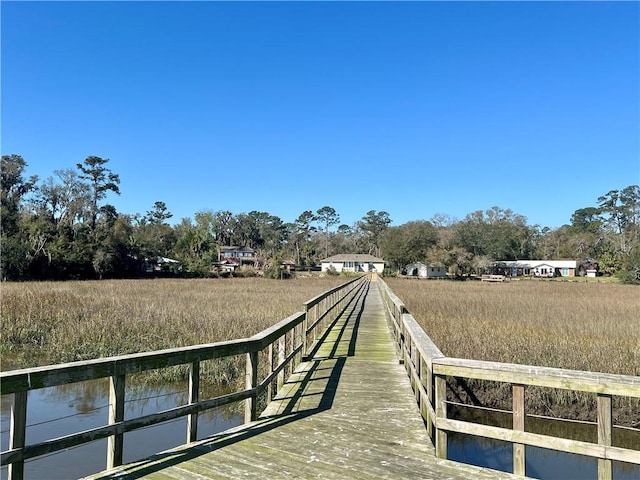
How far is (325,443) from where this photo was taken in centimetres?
420

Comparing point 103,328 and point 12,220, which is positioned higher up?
point 12,220

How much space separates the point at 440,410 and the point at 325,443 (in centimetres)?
114

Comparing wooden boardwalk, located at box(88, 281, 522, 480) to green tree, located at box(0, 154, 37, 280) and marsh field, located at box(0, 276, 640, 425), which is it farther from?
green tree, located at box(0, 154, 37, 280)

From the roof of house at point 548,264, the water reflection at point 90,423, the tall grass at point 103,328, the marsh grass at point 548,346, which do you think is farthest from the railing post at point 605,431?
the roof of house at point 548,264

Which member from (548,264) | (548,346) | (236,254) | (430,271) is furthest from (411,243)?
(548,346)

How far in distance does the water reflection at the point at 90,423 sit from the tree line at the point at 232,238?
37.4 meters

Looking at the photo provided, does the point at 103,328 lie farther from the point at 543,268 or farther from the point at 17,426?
the point at 543,268

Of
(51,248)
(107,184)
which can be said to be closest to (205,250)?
(107,184)

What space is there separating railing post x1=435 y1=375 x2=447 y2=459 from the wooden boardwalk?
94 mm

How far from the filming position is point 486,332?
13.1m

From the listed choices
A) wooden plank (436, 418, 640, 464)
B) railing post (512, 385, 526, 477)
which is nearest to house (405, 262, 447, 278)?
wooden plank (436, 418, 640, 464)

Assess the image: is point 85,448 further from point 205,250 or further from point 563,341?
point 205,250

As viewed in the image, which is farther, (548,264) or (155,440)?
(548,264)

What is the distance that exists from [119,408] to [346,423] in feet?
8.13
